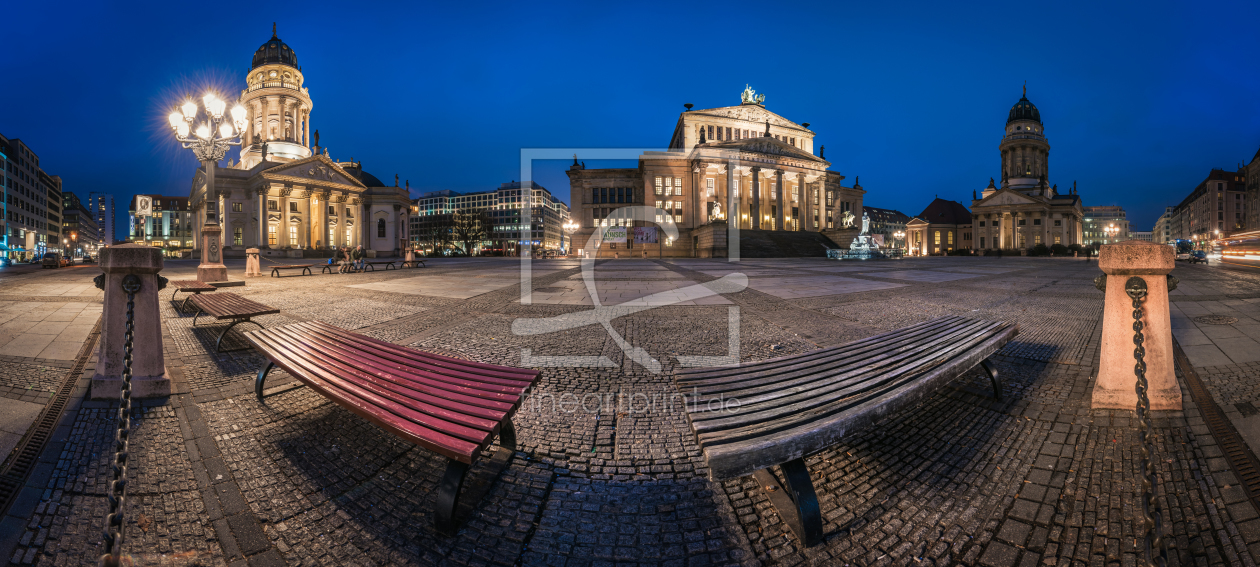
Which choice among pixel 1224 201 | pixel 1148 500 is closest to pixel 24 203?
pixel 1148 500

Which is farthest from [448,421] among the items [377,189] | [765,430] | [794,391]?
[377,189]

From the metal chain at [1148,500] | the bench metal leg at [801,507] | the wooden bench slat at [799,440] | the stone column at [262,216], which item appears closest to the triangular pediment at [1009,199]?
the metal chain at [1148,500]

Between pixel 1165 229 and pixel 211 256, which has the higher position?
pixel 1165 229

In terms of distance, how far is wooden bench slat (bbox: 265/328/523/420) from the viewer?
88.0 inches

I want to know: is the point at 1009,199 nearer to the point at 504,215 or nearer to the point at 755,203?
the point at 755,203

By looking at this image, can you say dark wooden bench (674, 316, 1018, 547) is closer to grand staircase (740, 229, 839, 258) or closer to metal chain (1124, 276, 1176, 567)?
metal chain (1124, 276, 1176, 567)

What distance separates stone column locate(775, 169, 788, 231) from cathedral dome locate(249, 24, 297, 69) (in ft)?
221

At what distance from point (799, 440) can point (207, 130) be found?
15.7m

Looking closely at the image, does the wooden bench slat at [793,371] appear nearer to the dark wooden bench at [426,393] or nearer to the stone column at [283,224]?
the dark wooden bench at [426,393]

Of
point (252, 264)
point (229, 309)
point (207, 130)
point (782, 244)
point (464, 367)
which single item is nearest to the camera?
point (464, 367)

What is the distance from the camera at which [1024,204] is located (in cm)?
6875

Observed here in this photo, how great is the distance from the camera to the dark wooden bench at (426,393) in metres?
1.94

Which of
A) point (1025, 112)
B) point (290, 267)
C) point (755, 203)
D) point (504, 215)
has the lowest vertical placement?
point (290, 267)

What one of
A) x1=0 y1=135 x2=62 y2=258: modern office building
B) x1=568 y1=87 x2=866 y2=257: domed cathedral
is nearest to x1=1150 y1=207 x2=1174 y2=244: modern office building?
x1=568 y1=87 x2=866 y2=257: domed cathedral
